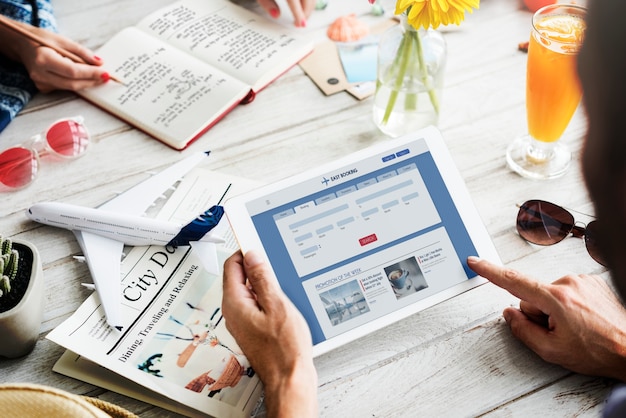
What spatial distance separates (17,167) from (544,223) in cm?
89

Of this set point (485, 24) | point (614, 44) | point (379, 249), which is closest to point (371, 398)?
point (379, 249)

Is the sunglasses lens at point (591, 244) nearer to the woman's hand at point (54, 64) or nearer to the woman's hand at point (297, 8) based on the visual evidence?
the woman's hand at point (297, 8)

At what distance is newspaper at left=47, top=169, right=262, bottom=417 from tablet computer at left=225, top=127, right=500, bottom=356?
0.12 metres

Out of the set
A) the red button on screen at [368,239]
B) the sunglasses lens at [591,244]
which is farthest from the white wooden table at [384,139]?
the red button on screen at [368,239]

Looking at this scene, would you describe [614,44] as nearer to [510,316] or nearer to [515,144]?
[510,316]

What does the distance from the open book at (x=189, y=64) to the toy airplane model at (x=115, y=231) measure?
21 cm

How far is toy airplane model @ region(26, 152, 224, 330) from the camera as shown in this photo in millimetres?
947

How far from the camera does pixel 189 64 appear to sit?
125cm

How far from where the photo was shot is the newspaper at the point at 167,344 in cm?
83

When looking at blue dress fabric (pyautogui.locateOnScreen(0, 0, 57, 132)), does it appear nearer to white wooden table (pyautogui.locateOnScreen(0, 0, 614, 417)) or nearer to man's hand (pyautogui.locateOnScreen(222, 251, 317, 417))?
white wooden table (pyautogui.locateOnScreen(0, 0, 614, 417))

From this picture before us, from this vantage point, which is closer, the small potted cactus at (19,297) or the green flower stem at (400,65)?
the small potted cactus at (19,297)

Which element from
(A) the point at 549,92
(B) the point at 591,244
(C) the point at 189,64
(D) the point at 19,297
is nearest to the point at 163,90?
(C) the point at 189,64

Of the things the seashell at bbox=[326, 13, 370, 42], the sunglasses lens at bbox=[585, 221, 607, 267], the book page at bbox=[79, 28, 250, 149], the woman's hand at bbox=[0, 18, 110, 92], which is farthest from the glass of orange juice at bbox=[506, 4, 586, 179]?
the woman's hand at bbox=[0, 18, 110, 92]

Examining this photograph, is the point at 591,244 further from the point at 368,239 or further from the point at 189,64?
the point at 189,64
